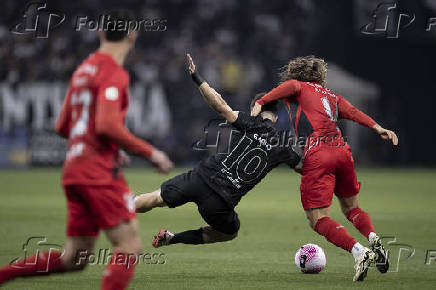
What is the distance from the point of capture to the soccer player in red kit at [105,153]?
204 inches

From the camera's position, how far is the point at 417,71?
3100 centimetres

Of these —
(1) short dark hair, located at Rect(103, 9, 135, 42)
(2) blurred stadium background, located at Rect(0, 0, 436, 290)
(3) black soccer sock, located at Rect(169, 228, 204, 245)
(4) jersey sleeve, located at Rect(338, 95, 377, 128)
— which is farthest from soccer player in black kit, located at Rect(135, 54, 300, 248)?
(2) blurred stadium background, located at Rect(0, 0, 436, 290)

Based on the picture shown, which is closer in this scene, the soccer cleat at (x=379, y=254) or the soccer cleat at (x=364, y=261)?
the soccer cleat at (x=364, y=261)

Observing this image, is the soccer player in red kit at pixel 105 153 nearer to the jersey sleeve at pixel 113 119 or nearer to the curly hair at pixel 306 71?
the jersey sleeve at pixel 113 119

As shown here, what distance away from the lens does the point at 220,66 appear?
28.6 m

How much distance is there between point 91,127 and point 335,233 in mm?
3425

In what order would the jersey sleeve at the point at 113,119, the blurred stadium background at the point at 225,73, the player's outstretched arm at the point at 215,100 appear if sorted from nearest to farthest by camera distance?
1. the jersey sleeve at the point at 113,119
2. the player's outstretched arm at the point at 215,100
3. the blurred stadium background at the point at 225,73

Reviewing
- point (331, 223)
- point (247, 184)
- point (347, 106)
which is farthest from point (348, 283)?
point (347, 106)

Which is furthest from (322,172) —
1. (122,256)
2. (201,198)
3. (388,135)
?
(122,256)

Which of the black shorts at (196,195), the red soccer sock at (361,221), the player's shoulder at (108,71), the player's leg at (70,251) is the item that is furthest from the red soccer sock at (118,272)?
the red soccer sock at (361,221)

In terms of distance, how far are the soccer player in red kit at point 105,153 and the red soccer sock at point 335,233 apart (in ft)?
10.1

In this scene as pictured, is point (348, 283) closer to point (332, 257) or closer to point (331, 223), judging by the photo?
point (331, 223)
